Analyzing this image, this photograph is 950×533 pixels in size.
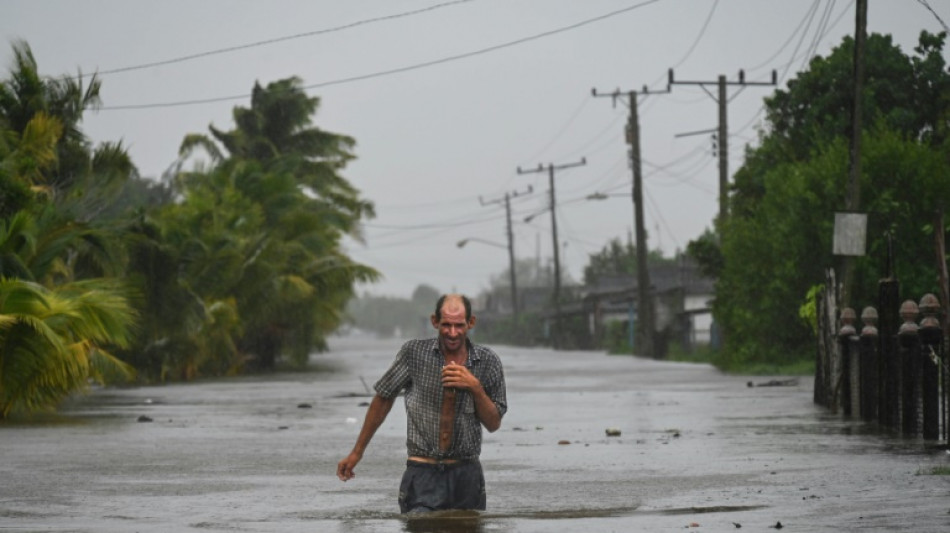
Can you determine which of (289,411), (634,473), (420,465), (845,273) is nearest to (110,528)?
(420,465)

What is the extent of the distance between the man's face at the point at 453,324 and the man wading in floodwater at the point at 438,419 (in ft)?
0.27

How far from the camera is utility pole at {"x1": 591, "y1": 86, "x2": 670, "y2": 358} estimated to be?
61844 mm

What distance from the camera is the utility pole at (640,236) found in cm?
6184

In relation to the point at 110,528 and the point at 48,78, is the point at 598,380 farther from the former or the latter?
the point at 110,528

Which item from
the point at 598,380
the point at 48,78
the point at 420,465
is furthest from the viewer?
the point at 598,380

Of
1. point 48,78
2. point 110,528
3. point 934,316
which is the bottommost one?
point 110,528

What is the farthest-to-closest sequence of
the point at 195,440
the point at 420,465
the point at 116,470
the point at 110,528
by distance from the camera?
the point at 195,440 → the point at 116,470 → the point at 110,528 → the point at 420,465

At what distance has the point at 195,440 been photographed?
787 inches

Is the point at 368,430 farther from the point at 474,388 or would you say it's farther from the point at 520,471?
the point at 520,471

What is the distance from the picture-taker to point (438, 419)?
923cm

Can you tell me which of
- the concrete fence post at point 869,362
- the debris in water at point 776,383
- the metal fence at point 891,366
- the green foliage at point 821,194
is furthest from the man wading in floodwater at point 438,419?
the green foliage at point 821,194

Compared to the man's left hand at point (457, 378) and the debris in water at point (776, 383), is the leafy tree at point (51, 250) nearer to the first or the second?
the debris in water at point (776, 383)

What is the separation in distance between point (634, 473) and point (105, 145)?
23.3 metres

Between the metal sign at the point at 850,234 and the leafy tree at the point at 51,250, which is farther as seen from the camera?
the metal sign at the point at 850,234
